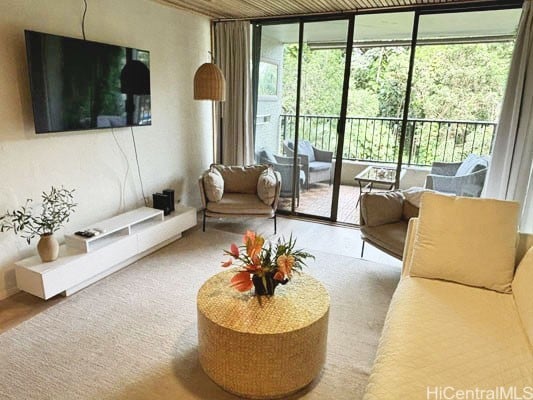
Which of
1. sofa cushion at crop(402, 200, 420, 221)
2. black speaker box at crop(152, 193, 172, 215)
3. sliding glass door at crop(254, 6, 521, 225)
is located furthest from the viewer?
sliding glass door at crop(254, 6, 521, 225)

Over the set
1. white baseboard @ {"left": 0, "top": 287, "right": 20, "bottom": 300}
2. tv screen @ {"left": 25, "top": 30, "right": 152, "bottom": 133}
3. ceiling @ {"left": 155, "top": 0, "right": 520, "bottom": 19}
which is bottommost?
white baseboard @ {"left": 0, "top": 287, "right": 20, "bottom": 300}

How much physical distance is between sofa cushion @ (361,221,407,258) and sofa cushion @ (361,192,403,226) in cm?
5

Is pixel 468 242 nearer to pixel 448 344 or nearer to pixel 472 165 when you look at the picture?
pixel 448 344

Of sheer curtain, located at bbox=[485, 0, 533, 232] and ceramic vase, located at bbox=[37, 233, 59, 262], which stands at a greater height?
sheer curtain, located at bbox=[485, 0, 533, 232]

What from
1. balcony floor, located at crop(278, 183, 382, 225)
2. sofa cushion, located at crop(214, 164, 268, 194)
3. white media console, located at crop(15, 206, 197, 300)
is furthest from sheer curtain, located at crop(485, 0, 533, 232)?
white media console, located at crop(15, 206, 197, 300)

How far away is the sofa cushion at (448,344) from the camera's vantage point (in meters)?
1.32

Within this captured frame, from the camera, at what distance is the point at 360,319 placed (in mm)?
2482

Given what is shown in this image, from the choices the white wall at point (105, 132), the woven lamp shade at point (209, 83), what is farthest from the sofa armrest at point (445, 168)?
the white wall at point (105, 132)

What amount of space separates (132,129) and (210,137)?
1.43 m

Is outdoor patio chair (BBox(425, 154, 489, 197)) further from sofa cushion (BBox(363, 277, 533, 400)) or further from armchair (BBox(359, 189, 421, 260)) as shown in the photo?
sofa cushion (BBox(363, 277, 533, 400))

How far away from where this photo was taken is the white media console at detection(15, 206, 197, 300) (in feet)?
8.23

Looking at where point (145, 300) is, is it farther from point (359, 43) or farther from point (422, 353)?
point (359, 43)

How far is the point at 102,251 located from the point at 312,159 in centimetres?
276

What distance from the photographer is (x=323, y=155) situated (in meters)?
4.57
